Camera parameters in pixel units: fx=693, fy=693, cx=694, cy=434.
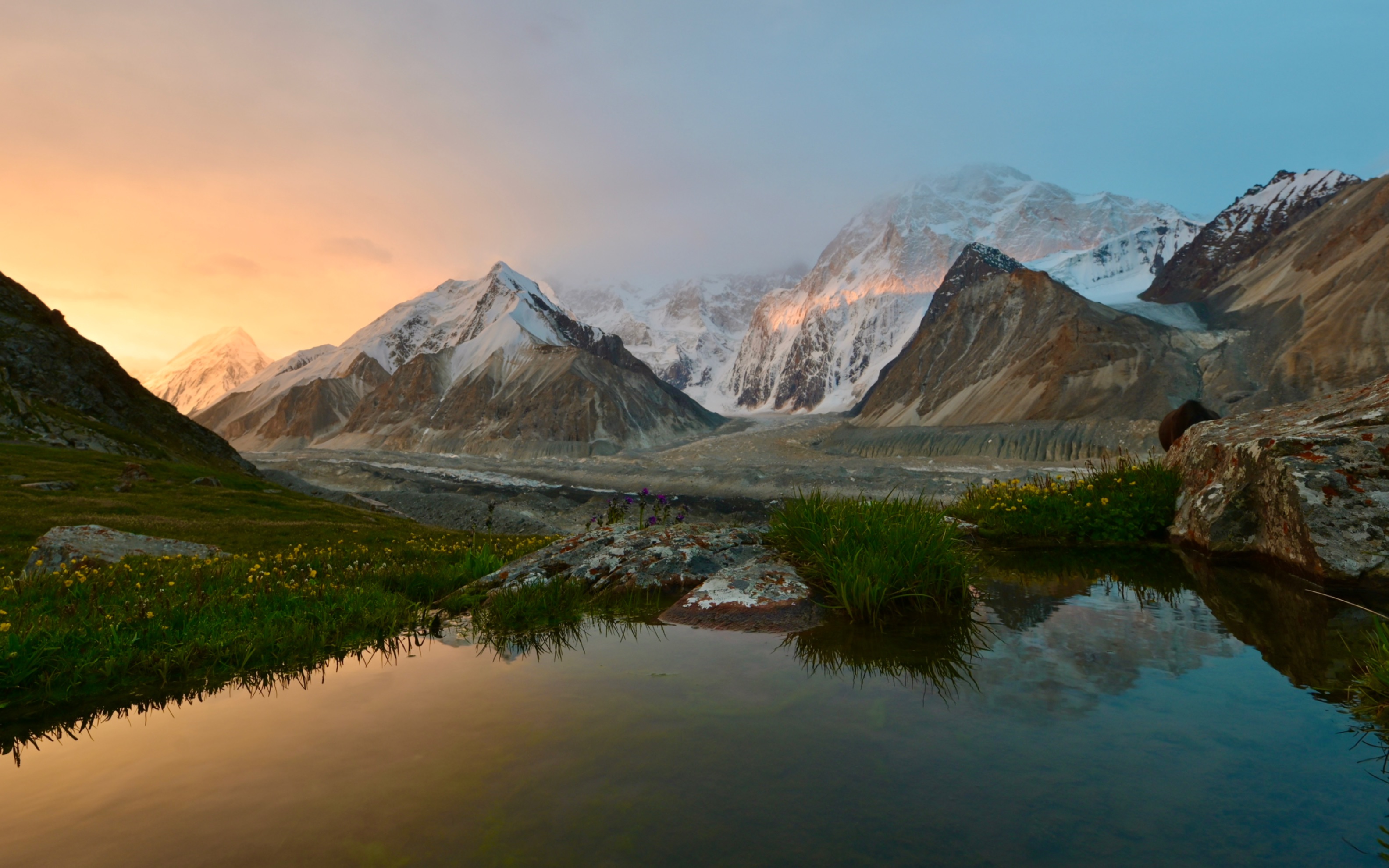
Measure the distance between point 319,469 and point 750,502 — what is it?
62.5m


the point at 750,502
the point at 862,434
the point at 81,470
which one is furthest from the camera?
the point at 862,434

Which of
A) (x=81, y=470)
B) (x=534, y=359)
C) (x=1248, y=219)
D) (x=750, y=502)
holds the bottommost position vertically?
(x=750, y=502)

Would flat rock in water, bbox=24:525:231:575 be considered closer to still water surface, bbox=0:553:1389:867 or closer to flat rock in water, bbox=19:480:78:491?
still water surface, bbox=0:553:1389:867

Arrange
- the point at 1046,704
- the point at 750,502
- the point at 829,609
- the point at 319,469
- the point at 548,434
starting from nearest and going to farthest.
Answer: the point at 1046,704 < the point at 829,609 < the point at 750,502 < the point at 319,469 < the point at 548,434

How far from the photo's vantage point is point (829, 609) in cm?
739

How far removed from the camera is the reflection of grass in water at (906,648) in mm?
5391

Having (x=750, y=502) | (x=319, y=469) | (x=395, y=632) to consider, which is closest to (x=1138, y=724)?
(x=395, y=632)

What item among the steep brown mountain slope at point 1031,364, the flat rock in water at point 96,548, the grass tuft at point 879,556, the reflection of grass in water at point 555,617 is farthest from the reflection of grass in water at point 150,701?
the steep brown mountain slope at point 1031,364

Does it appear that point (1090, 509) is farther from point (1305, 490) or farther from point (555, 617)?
point (555, 617)

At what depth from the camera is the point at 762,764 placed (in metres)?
4.01

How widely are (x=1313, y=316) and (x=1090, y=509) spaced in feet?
390

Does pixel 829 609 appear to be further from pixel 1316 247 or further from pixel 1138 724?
pixel 1316 247

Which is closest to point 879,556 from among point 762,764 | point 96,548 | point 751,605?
point 751,605

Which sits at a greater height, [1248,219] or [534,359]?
[1248,219]
